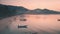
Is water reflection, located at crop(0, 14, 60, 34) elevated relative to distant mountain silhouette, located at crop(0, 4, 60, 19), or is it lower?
lower

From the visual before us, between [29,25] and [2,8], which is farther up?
[2,8]

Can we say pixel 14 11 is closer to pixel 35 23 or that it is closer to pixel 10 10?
pixel 10 10

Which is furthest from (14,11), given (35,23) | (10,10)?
(35,23)

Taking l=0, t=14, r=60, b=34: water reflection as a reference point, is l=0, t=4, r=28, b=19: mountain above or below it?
above

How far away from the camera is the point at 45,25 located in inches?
55.9

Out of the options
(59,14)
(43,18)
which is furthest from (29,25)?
(59,14)

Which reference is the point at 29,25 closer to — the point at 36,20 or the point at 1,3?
the point at 36,20

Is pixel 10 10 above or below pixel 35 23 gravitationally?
above

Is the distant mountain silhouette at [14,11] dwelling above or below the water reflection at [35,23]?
above

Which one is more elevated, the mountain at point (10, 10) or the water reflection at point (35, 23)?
the mountain at point (10, 10)

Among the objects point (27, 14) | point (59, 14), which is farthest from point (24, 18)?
point (59, 14)

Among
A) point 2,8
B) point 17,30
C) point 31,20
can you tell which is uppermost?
point 2,8

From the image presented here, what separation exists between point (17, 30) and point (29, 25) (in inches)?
6.3

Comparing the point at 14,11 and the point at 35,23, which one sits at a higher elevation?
the point at 14,11
